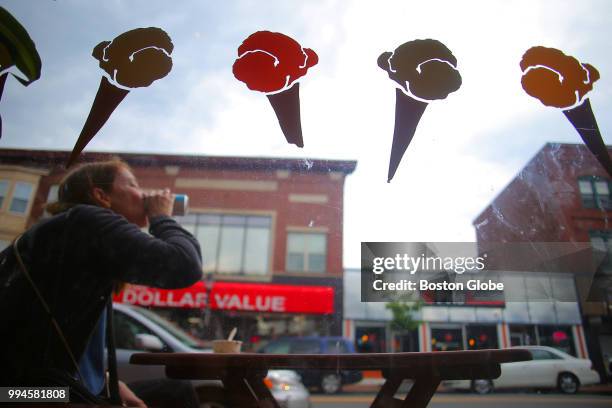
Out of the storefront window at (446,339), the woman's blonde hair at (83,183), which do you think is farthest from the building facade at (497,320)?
the woman's blonde hair at (83,183)

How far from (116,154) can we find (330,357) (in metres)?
0.93

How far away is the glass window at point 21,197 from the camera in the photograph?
4.10 ft

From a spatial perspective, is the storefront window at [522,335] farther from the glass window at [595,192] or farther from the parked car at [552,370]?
the glass window at [595,192]

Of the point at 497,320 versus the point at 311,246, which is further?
the point at 311,246

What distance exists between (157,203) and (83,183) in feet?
0.73

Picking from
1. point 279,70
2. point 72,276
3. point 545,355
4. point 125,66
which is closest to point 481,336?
point 545,355

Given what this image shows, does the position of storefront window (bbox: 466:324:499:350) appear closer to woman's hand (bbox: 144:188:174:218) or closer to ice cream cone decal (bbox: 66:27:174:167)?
woman's hand (bbox: 144:188:174:218)

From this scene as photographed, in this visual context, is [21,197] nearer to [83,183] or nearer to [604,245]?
[83,183]

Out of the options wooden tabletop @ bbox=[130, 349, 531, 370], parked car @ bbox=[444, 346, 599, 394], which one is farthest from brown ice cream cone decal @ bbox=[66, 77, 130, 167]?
parked car @ bbox=[444, 346, 599, 394]

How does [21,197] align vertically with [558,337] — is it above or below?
above

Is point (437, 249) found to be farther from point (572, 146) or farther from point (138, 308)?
point (138, 308)

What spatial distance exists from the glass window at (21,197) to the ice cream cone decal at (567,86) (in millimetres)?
1690

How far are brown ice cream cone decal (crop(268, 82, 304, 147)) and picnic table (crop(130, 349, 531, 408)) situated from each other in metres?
0.66

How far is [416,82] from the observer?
1.16 m
